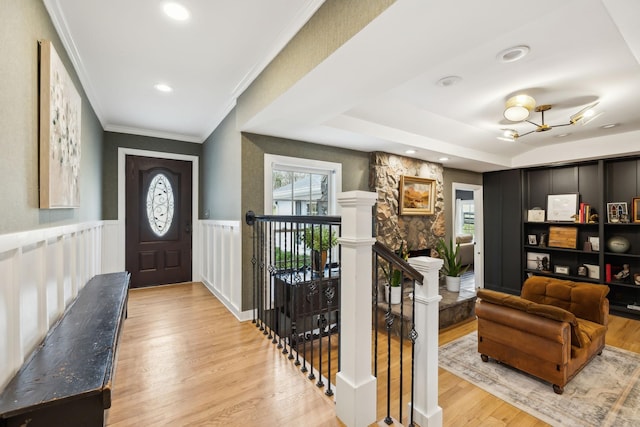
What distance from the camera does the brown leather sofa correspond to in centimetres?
224

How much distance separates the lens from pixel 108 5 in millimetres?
1705

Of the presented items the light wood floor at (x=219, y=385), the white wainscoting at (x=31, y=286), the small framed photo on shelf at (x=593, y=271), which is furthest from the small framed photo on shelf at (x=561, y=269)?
the white wainscoting at (x=31, y=286)

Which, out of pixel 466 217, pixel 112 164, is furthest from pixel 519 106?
pixel 466 217

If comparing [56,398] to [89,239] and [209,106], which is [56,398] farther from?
[209,106]

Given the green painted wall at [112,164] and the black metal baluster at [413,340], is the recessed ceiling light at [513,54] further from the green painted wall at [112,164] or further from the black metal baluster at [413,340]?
the green painted wall at [112,164]

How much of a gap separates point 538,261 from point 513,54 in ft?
14.0

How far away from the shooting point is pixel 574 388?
2.35 metres

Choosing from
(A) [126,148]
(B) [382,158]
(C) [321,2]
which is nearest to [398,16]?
(C) [321,2]

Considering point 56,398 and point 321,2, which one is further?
point 321,2

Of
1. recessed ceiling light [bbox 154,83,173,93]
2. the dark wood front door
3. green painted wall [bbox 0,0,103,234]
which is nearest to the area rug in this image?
green painted wall [bbox 0,0,103,234]

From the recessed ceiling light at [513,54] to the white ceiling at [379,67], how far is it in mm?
49

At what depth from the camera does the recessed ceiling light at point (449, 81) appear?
2449mm

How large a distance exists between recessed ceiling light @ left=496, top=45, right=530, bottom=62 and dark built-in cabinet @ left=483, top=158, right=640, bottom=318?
3.49 metres

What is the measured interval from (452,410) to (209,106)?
369 cm
